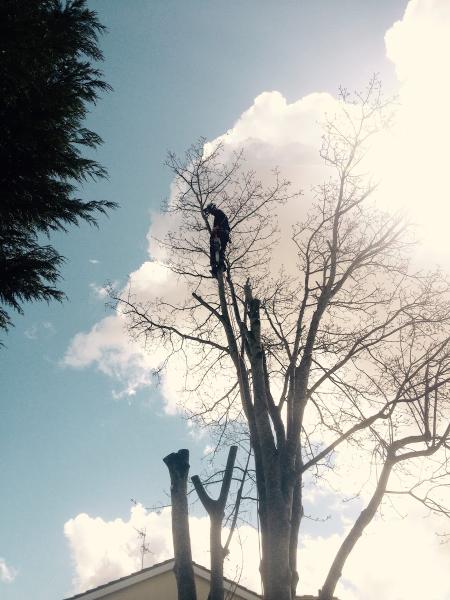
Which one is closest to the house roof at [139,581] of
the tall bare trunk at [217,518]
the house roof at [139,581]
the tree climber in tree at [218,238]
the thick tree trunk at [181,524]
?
the house roof at [139,581]

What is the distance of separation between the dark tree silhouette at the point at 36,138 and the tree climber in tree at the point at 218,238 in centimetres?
199

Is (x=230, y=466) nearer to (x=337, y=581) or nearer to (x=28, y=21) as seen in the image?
(x=337, y=581)

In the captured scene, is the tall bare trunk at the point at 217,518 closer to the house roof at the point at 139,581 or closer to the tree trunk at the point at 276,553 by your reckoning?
the tree trunk at the point at 276,553

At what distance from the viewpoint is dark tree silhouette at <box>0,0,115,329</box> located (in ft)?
16.7

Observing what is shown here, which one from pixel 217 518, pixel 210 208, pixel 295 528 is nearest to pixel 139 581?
pixel 295 528

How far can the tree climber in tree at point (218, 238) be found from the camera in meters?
7.39

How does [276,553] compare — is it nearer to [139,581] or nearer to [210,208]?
[210,208]

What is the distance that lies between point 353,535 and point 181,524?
210 cm

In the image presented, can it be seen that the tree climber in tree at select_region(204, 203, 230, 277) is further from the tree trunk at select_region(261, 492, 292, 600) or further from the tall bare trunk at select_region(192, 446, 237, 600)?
Answer: the tree trunk at select_region(261, 492, 292, 600)

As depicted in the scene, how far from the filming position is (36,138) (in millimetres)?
5203

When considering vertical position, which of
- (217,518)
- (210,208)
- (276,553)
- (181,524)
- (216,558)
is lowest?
(216,558)

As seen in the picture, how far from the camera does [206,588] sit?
1188cm

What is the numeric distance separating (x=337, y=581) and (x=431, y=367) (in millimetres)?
3075

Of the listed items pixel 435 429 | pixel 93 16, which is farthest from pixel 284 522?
pixel 93 16
